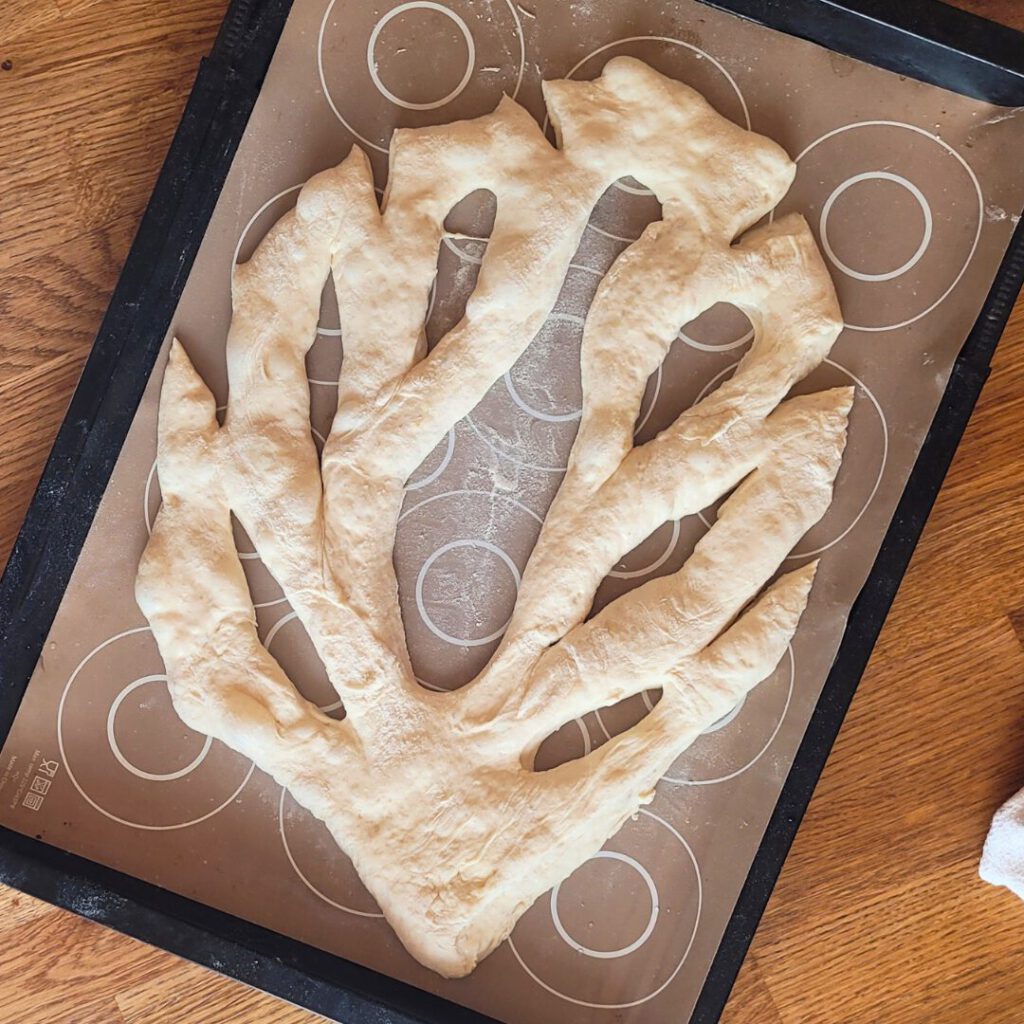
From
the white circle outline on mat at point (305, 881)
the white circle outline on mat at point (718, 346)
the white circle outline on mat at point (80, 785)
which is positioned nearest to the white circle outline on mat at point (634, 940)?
the white circle outline on mat at point (305, 881)

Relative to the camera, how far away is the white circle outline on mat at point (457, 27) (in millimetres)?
752

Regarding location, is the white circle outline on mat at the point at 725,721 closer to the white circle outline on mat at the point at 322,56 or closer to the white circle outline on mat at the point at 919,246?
the white circle outline on mat at the point at 919,246

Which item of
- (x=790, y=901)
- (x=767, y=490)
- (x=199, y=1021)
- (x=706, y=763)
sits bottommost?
(x=199, y=1021)

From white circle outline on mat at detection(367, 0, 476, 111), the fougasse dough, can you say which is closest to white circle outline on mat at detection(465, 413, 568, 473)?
the fougasse dough

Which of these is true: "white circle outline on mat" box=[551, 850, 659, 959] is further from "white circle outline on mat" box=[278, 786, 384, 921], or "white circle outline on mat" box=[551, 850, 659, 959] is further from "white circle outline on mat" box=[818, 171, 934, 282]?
"white circle outline on mat" box=[818, 171, 934, 282]

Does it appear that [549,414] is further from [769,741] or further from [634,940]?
[634,940]

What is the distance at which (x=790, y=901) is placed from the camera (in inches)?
30.7

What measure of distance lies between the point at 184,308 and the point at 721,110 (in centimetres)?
44

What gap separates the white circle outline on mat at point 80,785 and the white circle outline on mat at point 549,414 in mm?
339

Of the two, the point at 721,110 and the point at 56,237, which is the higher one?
the point at 721,110

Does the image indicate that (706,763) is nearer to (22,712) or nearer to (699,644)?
(699,644)

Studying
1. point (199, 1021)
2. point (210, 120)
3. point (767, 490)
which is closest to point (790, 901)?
point (767, 490)

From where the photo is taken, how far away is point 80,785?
76 centimetres

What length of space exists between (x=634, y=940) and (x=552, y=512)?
0.34 metres
